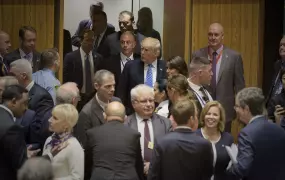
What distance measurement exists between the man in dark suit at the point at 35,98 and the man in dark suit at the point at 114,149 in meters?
0.80

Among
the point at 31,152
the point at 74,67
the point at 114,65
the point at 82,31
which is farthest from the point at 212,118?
the point at 82,31

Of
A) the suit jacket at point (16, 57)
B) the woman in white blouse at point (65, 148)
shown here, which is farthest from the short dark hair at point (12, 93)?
the suit jacket at point (16, 57)

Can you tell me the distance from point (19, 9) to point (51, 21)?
0.44 m

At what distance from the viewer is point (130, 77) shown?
310 inches

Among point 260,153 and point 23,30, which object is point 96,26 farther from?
point 260,153

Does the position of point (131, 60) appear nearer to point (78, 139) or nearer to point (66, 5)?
point (78, 139)

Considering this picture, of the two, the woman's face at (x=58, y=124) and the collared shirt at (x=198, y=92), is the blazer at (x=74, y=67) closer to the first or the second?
the collared shirt at (x=198, y=92)

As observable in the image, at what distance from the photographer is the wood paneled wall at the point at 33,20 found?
30.1 feet

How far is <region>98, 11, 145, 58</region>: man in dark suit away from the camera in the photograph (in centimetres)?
885

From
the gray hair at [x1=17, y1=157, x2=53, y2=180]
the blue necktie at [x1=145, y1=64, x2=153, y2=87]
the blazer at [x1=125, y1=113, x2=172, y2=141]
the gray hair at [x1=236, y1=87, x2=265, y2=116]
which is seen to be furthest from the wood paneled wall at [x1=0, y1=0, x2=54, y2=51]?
the gray hair at [x1=17, y1=157, x2=53, y2=180]

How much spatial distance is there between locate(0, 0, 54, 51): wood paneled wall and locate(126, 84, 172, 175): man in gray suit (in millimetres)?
3130

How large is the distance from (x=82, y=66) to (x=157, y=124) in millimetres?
2877

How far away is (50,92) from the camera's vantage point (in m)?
7.47

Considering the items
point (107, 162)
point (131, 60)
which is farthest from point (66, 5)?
point (107, 162)
